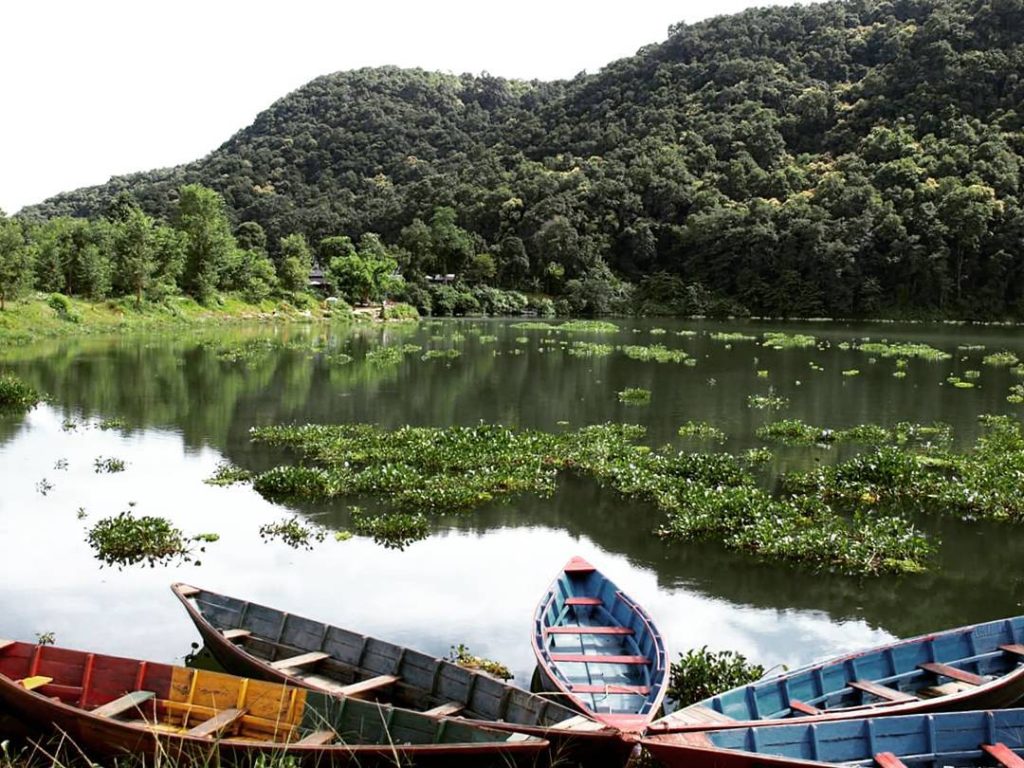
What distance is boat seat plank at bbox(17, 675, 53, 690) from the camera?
9188mm

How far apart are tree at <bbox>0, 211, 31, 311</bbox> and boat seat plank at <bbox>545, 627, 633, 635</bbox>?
5957 cm

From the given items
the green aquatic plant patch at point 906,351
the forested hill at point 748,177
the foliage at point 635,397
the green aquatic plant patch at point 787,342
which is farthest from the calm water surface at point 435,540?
the forested hill at point 748,177

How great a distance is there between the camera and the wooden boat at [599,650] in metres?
9.30

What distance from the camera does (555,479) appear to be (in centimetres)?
2297

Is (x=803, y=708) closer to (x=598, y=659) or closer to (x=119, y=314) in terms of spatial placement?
(x=598, y=659)

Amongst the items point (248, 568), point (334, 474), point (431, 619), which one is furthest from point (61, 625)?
point (334, 474)

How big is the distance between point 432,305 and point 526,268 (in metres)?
19.5

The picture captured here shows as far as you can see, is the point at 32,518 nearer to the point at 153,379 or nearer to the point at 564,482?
the point at 564,482

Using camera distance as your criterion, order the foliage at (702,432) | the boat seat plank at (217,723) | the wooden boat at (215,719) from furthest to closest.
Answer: the foliage at (702,432) → the boat seat plank at (217,723) → the wooden boat at (215,719)

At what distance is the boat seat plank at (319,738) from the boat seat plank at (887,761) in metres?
5.30

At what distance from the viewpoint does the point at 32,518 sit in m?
19.0

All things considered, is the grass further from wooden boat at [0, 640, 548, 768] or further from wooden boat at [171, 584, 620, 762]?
wooden boat at [0, 640, 548, 768]

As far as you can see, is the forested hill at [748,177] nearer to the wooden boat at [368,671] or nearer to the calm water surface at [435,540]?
the calm water surface at [435,540]

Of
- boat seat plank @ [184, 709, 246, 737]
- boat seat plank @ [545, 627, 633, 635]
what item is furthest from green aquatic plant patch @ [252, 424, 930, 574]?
boat seat plank @ [184, 709, 246, 737]
